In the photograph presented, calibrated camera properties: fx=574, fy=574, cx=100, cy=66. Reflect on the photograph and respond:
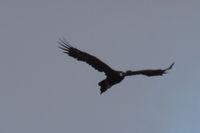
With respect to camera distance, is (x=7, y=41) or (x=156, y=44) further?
(x=156, y=44)

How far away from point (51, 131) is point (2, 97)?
Result: 0.90 ft

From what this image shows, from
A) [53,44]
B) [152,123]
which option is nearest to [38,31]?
[53,44]

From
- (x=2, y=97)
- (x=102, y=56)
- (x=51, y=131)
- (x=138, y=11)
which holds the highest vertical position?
(x=138, y=11)

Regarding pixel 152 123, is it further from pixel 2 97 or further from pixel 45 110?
pixel 2 97

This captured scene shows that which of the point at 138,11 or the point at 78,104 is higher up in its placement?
the point at 138,11

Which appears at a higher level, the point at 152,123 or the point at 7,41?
the point at 7,41

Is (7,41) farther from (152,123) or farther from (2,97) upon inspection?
(152,123)

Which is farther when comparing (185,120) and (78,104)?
(185,120)

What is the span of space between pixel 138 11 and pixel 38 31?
1.77 feet

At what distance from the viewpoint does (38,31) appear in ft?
8.97

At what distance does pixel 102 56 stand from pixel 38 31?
330 mm

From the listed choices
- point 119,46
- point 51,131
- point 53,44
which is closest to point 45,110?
point 51,131

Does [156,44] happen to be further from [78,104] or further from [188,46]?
[78,104]

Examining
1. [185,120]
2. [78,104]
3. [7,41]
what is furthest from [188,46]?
[7,41]
